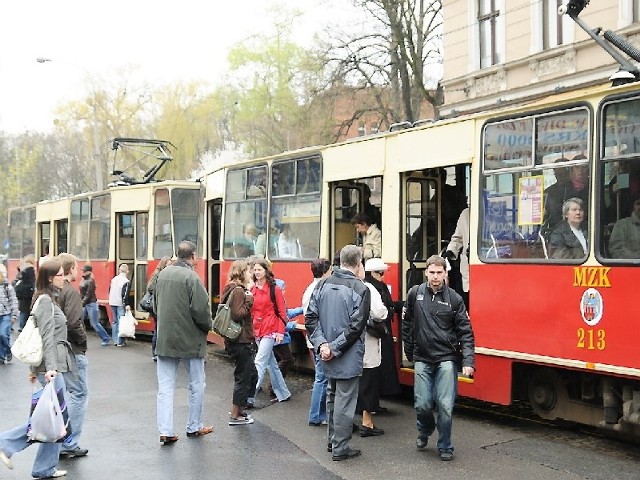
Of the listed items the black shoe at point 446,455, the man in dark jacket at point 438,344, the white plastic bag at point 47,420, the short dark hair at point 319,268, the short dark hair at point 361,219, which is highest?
the short dark hair at point 361,219

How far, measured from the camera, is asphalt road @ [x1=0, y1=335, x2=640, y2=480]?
261 inches

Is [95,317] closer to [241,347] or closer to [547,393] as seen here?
[241,347]

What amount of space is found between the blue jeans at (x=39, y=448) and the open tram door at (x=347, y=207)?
15.1 ft

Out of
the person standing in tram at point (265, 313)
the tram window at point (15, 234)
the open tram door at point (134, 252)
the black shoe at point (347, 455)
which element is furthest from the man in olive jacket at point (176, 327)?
the tram window at point (15, 234)

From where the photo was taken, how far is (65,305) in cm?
698

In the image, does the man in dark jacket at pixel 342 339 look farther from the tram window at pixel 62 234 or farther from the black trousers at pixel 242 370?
the tram window at pixel 62 234

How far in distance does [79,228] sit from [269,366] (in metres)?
12.0

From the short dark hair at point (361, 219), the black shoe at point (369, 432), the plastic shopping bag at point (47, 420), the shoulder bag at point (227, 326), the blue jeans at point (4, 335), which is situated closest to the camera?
the plastic shopping bag at point (47, 420)

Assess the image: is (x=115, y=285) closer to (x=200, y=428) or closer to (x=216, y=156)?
(x=200, y=428)

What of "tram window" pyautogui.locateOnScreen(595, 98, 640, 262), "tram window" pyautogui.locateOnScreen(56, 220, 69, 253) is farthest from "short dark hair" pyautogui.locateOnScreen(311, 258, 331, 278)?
"tram window" pyautogui.locateOnScreen(56, 220, 69, 253)

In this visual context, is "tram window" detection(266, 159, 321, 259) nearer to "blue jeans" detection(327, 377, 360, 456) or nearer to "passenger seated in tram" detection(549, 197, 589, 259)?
"blue jeans" detection(327, 377, 360, 456)

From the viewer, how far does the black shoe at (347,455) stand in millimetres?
6977

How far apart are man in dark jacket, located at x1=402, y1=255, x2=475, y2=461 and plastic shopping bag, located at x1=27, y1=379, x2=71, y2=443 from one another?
9.68 feet

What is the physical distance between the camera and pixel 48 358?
250 inches
